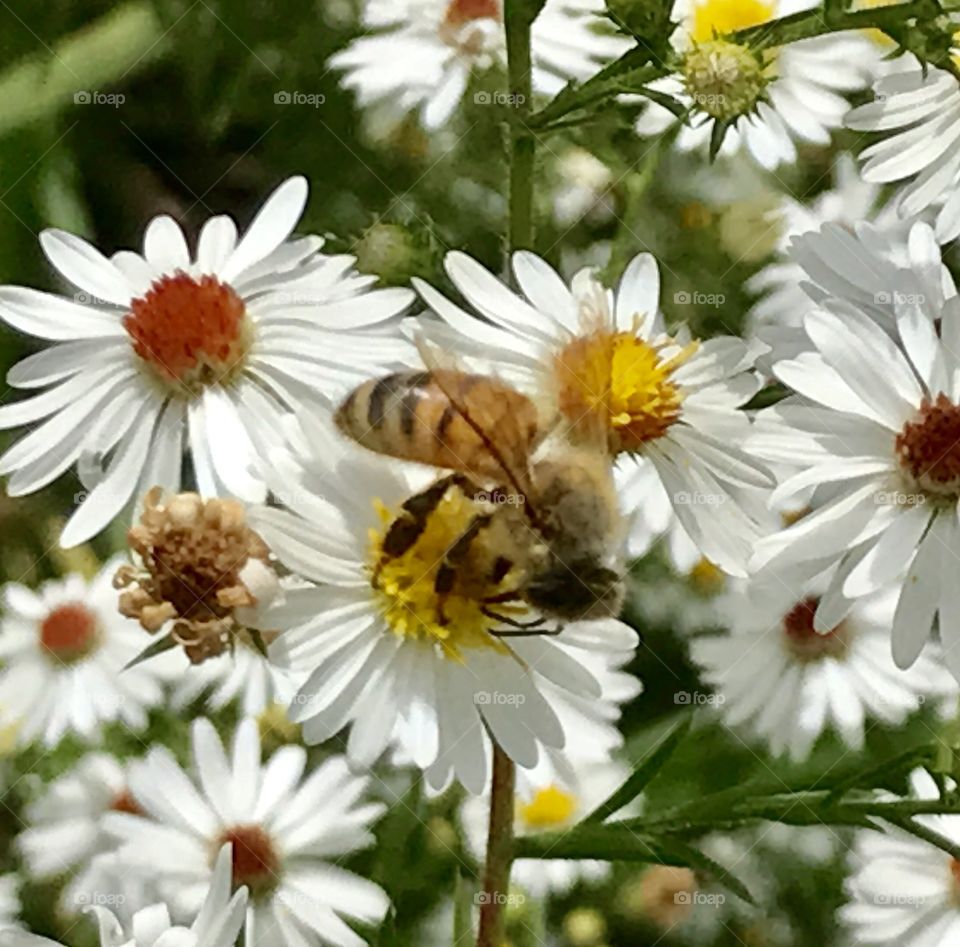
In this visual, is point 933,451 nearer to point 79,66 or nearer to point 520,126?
point 520,126

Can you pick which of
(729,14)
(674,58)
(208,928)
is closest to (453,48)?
(729,14)

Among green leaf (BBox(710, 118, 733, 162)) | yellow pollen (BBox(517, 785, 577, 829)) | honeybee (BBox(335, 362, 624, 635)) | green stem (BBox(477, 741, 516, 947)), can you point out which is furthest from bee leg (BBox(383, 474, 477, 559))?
yellow pollen (BBox(517, 785, 577, 829))

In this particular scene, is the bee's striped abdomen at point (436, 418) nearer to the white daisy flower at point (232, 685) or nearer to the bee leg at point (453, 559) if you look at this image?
the bee leg at point (453, 559)

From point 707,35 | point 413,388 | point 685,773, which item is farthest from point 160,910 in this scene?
point 707,35

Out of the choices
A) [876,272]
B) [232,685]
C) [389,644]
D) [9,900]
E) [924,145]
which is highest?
[924,145]

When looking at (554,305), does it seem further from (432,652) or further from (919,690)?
(919,690)

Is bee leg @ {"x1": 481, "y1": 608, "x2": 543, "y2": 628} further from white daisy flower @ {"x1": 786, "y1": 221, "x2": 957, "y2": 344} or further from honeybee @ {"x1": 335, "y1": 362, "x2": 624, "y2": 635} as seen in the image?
white daisy flower @ {"x1": 786, "y1": 221, "x2": 957, "y2": 344}
